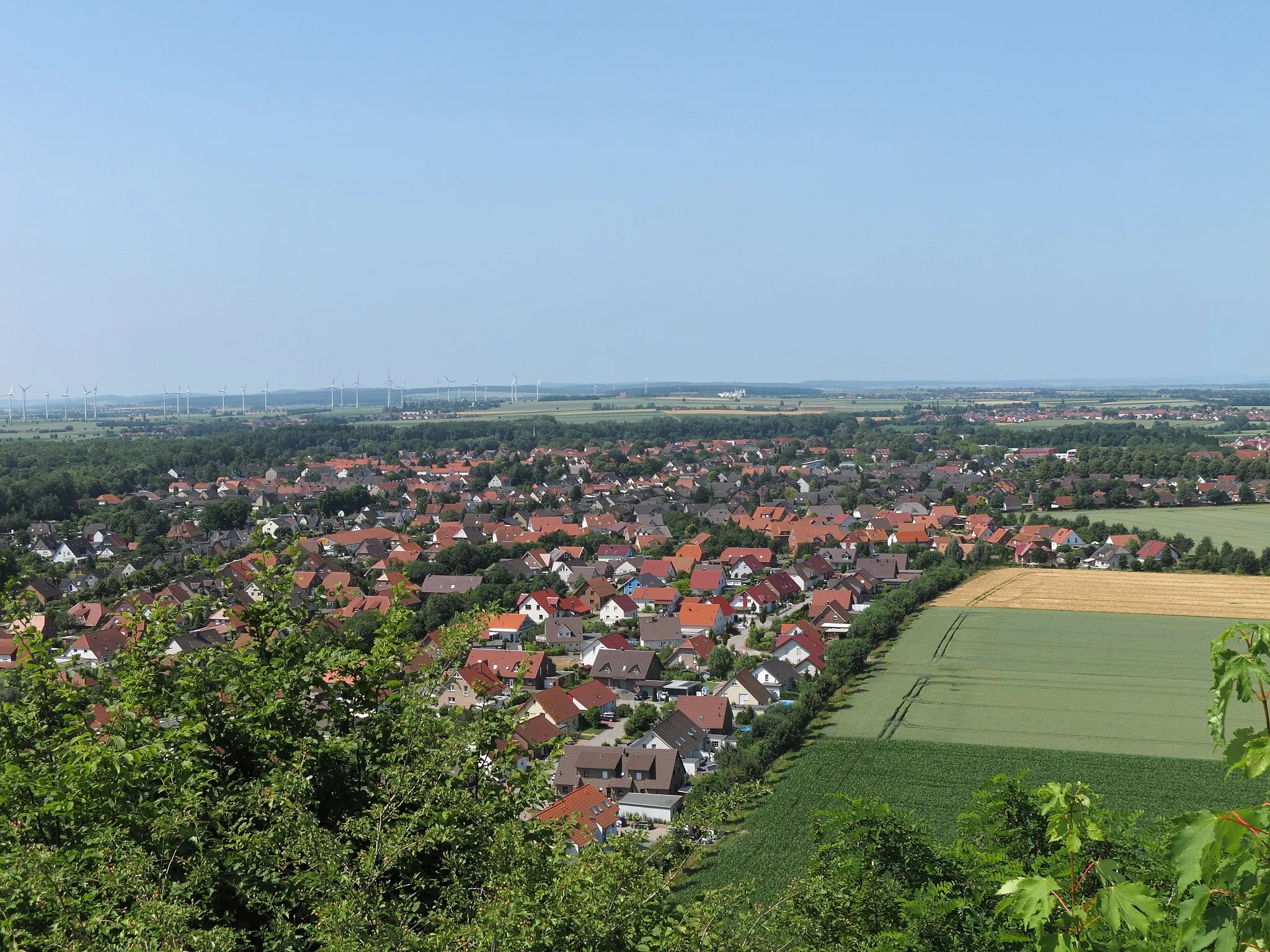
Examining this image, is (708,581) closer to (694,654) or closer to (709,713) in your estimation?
(694,654)

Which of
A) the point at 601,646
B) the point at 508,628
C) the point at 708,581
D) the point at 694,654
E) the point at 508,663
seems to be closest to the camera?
the point at 508,663

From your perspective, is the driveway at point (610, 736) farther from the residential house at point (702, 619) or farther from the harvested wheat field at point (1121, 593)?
the harvested wheat field at point (1121, 593)

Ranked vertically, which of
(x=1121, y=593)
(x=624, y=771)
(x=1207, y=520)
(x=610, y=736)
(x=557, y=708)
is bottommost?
(x=610, y=736)

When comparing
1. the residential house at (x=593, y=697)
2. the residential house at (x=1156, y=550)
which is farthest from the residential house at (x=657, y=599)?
the residential house at (x=1156, y=550)

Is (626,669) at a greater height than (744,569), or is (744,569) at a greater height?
(744,569)

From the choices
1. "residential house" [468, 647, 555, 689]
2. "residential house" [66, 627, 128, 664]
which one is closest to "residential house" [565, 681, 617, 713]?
"residential house" [468, 647, 555, 689]

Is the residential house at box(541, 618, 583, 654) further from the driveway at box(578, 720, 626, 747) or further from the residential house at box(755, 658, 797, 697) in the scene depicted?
the driveway at box(578, 720, 626, 747)

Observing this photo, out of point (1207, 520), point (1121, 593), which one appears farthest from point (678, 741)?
point (1207, 520)

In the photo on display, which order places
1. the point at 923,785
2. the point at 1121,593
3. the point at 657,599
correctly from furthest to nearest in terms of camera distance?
Answer: 1. the point at 657,599
2. the point at 1121,593
3. the point at 923,785

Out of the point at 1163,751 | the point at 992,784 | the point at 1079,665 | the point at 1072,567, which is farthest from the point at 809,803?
the point at 1072,567
